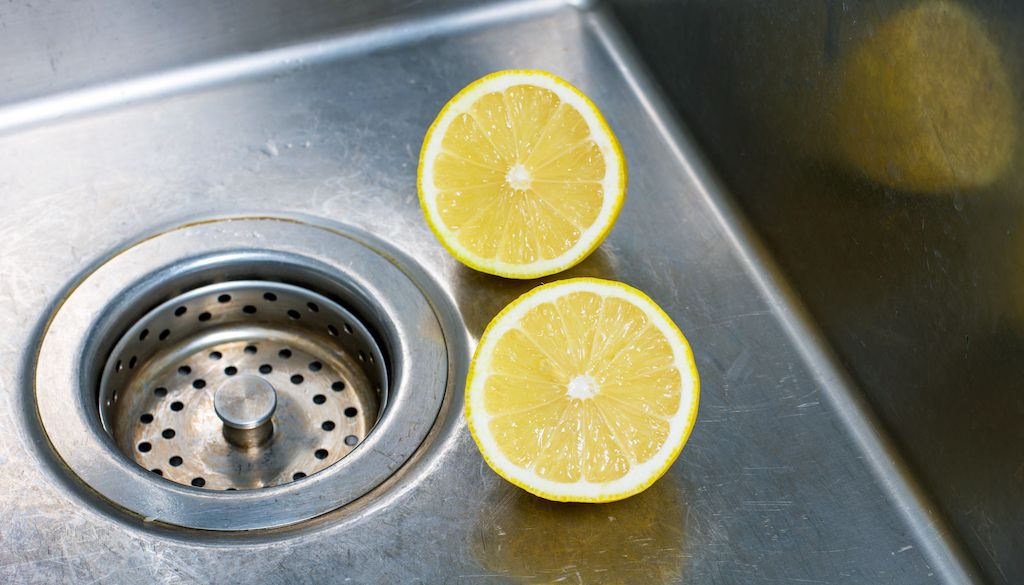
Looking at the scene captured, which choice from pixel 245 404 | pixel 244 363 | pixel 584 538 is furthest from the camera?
pixel 244 363

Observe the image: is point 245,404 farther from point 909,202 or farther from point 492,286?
point 909,202

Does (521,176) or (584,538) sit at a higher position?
(521,176)

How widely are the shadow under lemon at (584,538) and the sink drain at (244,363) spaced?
111mm

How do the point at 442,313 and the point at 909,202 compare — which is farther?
the point at 442,313

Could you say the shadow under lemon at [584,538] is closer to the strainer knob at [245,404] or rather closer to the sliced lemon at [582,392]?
the sliced lemon at [582,392]

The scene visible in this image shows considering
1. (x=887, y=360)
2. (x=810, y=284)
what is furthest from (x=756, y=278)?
(x=887, y=360)

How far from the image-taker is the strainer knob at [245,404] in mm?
1055

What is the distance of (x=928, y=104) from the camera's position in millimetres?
939

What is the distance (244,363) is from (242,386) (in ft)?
0.37

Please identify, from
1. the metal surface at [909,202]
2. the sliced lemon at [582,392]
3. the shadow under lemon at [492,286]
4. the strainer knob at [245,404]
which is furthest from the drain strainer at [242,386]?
the metal surface at [909,202]

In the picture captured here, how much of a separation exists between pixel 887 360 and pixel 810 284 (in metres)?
0.12

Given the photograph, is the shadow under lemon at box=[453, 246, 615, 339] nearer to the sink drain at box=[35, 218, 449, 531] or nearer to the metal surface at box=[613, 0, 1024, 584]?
the sink drain at box=[35, 218, 449, 531]

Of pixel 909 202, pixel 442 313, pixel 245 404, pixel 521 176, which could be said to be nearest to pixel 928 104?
pixel 909 202

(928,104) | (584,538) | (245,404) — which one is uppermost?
(245,404)
